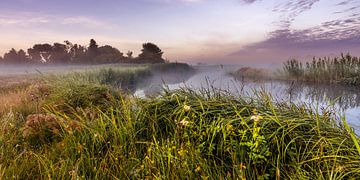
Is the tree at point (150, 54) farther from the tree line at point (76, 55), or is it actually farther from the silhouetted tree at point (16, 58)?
the silhouetted tree at point (16, 58)

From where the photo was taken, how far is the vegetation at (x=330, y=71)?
10.9 m

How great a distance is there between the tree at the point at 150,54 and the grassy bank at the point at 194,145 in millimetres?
35223

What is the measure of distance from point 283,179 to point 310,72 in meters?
11.7

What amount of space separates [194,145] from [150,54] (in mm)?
37565

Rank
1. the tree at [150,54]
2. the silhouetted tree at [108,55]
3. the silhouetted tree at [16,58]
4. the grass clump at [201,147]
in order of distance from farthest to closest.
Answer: the silhouetted tree at [108,55] → the tree at [150,54] → the silhouetted tree at [16,58] → the grass clump at [201,147]

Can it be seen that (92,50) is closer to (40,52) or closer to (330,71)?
(40,52)

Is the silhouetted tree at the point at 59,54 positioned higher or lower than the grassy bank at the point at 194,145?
higher

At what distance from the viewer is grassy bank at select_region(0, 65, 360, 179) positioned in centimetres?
218

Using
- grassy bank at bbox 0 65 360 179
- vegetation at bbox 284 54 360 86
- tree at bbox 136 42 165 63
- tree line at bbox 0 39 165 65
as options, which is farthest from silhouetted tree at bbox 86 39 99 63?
grassy bank at bbox 0 65 360 179

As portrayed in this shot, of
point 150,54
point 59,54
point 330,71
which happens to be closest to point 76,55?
point 59,54

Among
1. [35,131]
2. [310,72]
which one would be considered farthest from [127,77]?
[35,131]

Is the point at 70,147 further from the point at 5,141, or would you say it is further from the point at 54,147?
the point at 5,141

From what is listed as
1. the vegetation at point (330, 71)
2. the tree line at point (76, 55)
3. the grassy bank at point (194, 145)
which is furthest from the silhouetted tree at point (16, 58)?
the grassy bank at point (194, 145)

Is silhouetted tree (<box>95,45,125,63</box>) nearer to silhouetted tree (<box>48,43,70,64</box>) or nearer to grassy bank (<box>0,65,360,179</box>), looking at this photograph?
silhouetted tree (<box>48,43,70,64</box>)
